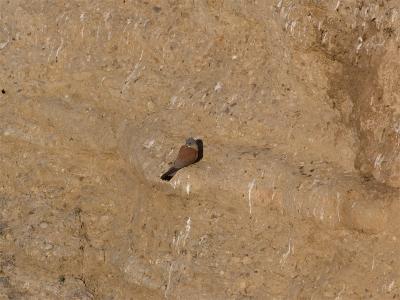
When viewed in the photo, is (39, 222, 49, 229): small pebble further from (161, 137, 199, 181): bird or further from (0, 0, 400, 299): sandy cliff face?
(161, 137, 199, 181): bird

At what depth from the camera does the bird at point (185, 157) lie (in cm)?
909

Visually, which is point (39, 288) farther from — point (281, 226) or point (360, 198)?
point (360, 198)

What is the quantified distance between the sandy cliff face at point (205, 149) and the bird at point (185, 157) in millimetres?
78

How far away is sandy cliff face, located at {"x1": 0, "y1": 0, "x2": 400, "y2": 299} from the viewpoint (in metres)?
8.48

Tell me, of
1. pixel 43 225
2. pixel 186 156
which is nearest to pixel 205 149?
pixel 186 156

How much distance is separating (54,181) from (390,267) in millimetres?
4285

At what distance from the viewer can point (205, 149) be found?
948 cm

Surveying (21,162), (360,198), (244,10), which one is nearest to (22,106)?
(21,162)

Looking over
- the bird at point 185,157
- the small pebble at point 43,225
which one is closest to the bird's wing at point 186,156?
the bird at point 185,157

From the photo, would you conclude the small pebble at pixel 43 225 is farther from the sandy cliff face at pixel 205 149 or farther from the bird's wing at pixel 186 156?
the bird's wing at pixel 186 156

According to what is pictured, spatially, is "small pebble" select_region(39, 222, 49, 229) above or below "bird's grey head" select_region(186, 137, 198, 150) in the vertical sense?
below

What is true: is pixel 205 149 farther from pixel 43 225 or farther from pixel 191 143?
pixel 43 225

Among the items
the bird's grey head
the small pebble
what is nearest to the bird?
the bird's grey head

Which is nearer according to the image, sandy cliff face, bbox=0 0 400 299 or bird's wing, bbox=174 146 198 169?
sandy cliff face, bbox=0 0 400 299
